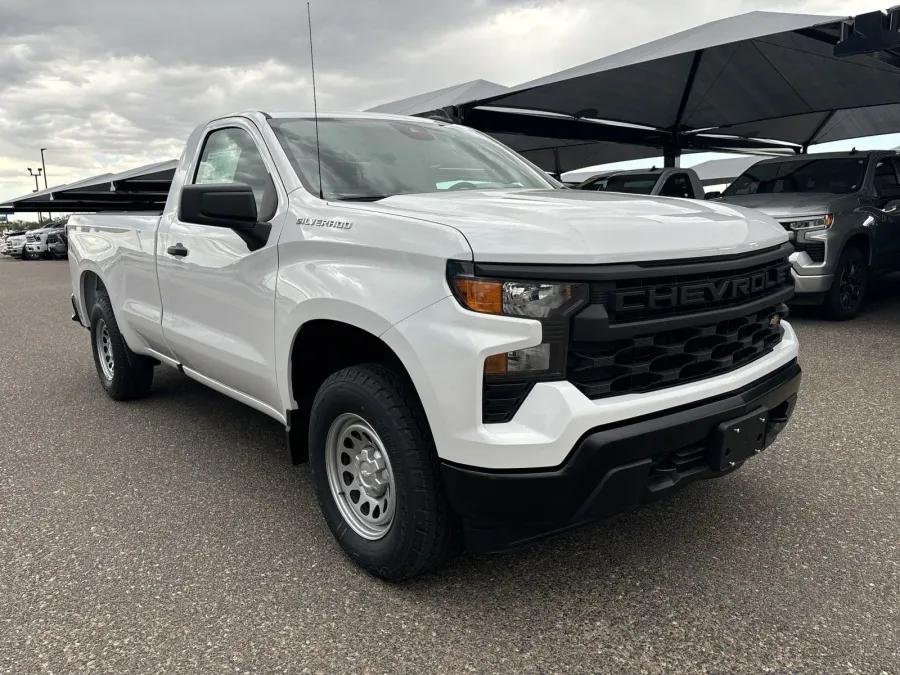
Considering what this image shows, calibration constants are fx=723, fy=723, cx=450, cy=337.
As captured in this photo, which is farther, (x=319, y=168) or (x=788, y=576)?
(x=319, y=168)

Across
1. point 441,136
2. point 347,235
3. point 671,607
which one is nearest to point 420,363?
point 347,235

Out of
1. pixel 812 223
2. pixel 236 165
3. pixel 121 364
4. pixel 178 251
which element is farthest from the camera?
pixel 812 223

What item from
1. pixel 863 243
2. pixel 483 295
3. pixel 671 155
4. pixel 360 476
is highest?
pixel 671 155

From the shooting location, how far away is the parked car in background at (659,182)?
32.5 feet

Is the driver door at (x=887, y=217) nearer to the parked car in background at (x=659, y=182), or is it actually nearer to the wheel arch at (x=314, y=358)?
the parked car in background at (x=659, y=182)

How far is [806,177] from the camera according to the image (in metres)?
8.70

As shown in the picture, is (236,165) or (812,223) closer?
(236,165)

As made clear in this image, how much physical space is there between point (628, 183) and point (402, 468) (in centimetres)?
894

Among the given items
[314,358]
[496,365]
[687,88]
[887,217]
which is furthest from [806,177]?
[496,365]

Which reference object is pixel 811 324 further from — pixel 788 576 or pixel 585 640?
pixel 585 640

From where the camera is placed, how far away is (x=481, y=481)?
223 centimetres

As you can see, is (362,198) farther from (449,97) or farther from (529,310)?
(449,97)

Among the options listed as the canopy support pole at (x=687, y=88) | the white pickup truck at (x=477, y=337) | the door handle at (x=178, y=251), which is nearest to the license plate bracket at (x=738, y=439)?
the white pickup truck at (x=477, y=337)

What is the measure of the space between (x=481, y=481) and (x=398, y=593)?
0.73 metres
